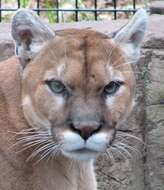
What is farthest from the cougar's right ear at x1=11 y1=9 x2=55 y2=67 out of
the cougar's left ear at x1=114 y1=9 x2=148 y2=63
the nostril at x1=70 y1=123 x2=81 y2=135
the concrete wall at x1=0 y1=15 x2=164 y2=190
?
the concrete wall at x1=0 y1=15 x2=164 y2=190

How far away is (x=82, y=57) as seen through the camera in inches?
201

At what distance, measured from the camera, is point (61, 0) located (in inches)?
371

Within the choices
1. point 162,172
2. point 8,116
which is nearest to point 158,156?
point 162,172

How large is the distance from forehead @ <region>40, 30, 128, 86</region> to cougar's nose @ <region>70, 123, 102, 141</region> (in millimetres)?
249

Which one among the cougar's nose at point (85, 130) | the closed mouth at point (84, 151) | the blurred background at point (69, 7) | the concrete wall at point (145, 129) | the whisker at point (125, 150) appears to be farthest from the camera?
the blurred background at point (69, 7)

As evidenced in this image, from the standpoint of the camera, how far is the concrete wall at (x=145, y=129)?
6766 millimetres

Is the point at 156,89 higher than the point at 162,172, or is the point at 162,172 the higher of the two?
the point at 156,89

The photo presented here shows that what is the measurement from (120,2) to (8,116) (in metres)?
4.53

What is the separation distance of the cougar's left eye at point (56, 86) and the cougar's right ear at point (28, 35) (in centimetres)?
25

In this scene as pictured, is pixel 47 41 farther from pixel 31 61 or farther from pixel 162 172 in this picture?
pixel 162 172

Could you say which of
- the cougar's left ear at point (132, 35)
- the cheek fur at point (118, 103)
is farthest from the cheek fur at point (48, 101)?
the cougar's left ear at point (132, 35)

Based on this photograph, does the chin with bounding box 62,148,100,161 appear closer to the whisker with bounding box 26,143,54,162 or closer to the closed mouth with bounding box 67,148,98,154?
the closed mouth with bounding box 67,148,98,154

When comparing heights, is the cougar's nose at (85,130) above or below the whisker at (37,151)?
above

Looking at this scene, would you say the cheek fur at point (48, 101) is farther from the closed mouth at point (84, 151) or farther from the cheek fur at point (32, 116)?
the closed mouth at point (84, 151)
